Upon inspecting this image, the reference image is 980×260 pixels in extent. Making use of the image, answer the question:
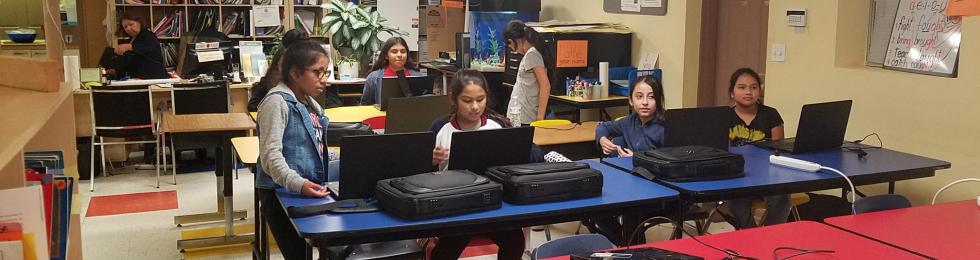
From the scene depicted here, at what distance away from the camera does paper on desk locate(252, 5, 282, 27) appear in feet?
29.1

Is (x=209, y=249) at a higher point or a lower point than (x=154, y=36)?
lower

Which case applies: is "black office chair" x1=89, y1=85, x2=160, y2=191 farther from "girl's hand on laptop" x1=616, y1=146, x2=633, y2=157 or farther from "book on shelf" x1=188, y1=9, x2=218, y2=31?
"girl's hand on laptop" x1=616, y1=146, x2=633, y2=157

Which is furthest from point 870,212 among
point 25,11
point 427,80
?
point 25,11

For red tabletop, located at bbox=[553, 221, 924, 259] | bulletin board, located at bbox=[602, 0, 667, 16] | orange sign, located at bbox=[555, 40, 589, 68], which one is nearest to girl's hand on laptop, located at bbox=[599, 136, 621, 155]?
red tabletop, located at bbox=[553, 221, 924, 259]

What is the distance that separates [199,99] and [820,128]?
4535mm

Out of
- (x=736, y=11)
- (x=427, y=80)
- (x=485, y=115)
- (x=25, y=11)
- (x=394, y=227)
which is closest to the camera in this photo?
(x=394, y=227)

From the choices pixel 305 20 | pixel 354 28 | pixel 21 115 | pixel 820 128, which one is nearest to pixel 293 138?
pixel 21 115

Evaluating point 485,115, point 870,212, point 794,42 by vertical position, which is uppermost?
point 794,42

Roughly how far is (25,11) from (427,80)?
14.9 ft

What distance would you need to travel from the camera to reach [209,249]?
4910 millimetres

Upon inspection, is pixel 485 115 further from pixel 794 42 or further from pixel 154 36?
pixel 154 36

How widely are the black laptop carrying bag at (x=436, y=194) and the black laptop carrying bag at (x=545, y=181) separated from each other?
0.10 m

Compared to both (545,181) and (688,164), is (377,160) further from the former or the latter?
(688,164)

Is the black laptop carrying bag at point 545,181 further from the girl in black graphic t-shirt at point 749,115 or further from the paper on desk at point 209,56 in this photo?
the paper on desk at point 209,56
